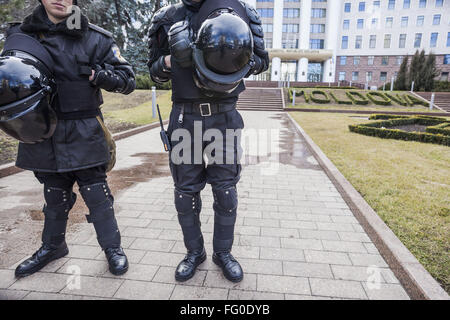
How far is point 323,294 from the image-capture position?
2.10 metres

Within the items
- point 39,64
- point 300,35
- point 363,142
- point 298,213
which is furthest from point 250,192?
point 300,35

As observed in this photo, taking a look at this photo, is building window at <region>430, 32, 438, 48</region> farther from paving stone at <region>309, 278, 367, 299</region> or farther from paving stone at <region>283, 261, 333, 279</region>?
paving stone at <region>309, 278, 367, 299</region>

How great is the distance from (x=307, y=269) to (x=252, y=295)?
23.5 inches

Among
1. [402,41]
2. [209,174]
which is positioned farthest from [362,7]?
[209,174]

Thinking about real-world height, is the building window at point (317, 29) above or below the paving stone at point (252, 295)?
above

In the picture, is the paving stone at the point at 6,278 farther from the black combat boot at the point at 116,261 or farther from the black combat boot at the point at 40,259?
the black combat boot at the point at 116,261

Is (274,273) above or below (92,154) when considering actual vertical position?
below

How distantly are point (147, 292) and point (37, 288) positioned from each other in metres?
0.81

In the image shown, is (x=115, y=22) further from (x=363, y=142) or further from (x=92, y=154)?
(x=92, y=154)

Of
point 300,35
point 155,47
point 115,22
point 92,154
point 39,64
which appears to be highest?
point 300,35

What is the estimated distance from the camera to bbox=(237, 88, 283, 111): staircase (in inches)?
797

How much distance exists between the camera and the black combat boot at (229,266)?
2207 mm

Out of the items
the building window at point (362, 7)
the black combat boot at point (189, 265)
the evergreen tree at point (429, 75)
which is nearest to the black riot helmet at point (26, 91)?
the black combat boot at point (189, 265)

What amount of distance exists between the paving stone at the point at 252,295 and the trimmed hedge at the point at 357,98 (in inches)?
842
